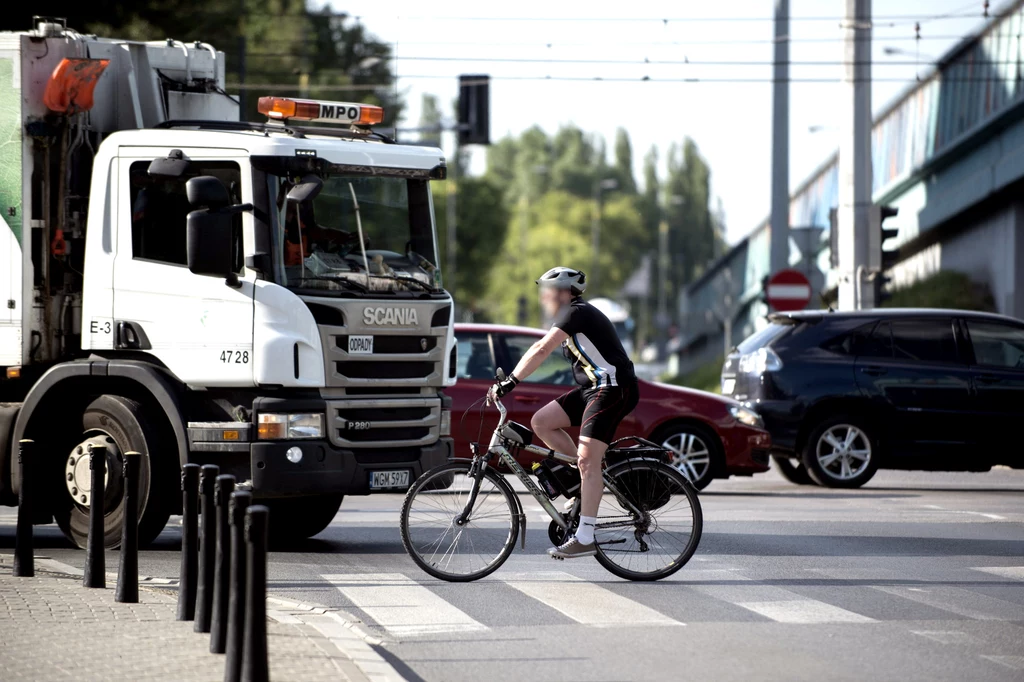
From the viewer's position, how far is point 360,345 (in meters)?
11.5

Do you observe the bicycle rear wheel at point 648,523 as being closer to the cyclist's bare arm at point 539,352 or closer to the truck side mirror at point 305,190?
the cyclist's bare arm at point 539,352

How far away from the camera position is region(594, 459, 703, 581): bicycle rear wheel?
10570 mm

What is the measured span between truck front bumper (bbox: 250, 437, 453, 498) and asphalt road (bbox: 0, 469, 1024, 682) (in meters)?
0.51

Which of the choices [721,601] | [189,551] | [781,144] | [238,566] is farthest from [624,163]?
[238,566]

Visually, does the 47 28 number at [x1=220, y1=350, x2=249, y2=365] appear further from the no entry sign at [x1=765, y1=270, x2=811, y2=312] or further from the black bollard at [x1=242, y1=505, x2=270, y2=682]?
the no entry sign at [x1=765, y1=270, x2=811, y2=312]

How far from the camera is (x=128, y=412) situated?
37.9 feet

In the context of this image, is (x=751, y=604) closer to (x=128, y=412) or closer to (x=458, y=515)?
(x=458, y=515)

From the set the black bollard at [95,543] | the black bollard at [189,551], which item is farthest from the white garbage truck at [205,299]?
the black bollard at [189,551]

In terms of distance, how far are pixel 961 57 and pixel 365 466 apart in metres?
21.1

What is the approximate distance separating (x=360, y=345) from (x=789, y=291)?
15558 millimetres

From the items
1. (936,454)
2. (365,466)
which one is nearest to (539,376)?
(936,454)

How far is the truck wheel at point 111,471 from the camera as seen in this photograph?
11516 millimetres

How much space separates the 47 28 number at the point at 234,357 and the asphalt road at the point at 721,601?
1358mm

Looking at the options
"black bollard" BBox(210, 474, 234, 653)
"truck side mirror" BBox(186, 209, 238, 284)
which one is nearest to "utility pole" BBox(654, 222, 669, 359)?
"truck side mirror" BBox(186, 209, 238, 284)
